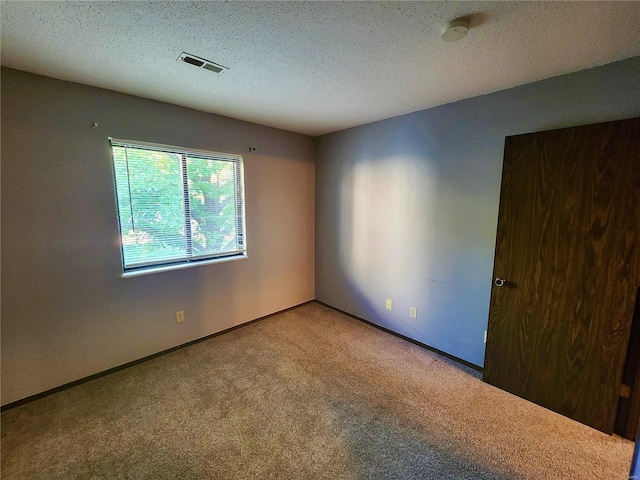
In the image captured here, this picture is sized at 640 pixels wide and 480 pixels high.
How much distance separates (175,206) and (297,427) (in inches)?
87.1

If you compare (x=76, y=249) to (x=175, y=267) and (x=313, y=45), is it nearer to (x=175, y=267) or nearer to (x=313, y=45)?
(x=175, y=267)

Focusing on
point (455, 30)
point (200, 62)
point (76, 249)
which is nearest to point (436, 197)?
point (455, 30)

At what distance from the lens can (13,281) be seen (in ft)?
6.10

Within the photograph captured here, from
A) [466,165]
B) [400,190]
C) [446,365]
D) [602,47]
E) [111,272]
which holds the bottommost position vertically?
[446,365]

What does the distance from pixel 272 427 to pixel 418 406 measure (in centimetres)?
108

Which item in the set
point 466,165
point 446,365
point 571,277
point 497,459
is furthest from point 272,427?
point 466,165

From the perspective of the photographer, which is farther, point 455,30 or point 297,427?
point 297,427

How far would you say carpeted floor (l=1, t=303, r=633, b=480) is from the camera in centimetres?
149

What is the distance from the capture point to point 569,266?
1.80 m

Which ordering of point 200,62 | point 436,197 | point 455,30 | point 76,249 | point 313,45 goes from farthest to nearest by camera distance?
point 436,197 → point 76,249 → point 200,62 → point 313,45 → point 455,30

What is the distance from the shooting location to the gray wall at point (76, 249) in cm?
186

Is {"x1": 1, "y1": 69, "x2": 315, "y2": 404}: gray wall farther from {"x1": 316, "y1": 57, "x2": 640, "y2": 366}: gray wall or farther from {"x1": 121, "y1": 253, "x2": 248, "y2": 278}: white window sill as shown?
{"x1": 316, "y1": 57, "x2": 640, "y2": 366}: gray wall

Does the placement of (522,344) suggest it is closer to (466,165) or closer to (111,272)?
(466,165)

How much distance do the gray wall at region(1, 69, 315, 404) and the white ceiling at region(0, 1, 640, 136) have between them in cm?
24
